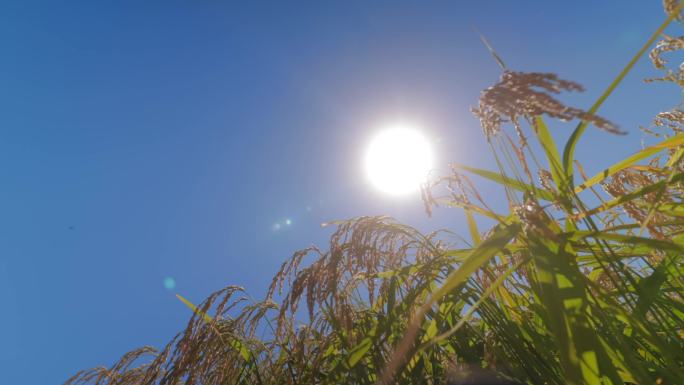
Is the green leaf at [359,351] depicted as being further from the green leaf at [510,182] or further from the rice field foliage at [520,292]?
the green leaf at [510,182]

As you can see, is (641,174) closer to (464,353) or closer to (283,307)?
(464,353)

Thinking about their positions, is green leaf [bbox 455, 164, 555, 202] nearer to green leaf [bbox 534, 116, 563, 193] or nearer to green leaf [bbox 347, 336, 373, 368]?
green leaf [bbox 534, 116, 563, 193]

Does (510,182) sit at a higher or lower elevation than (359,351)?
higher

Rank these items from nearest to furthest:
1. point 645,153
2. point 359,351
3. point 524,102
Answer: point 524,102, point 645,153, point 359,351

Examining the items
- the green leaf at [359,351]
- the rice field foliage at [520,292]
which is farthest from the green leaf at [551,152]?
the green leaf at [359,351]

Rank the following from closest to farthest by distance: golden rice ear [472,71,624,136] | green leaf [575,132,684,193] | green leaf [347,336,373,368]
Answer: golden rice ear [472,71,624,136], green leaf [575,132,684,193], green leaf [347,336,373,368]

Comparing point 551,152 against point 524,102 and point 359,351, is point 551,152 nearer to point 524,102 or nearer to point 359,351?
point 524,102

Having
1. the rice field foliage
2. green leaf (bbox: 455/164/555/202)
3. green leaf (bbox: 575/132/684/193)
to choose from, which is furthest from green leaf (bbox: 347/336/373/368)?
green leaf (bbox: 575/132/684/193)

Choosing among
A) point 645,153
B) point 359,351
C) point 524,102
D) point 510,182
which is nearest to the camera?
point 524,102

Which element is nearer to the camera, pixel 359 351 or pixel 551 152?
pixel 551 152

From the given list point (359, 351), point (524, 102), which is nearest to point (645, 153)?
point (524, 102)

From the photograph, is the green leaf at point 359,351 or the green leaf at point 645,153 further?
the green leaf at point 359,351

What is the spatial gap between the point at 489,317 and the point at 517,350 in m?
0.11

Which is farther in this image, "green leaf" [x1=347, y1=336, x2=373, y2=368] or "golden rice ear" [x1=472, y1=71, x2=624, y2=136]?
"green leaf" [x1=347, y1=336, x2=373, y2=368]
